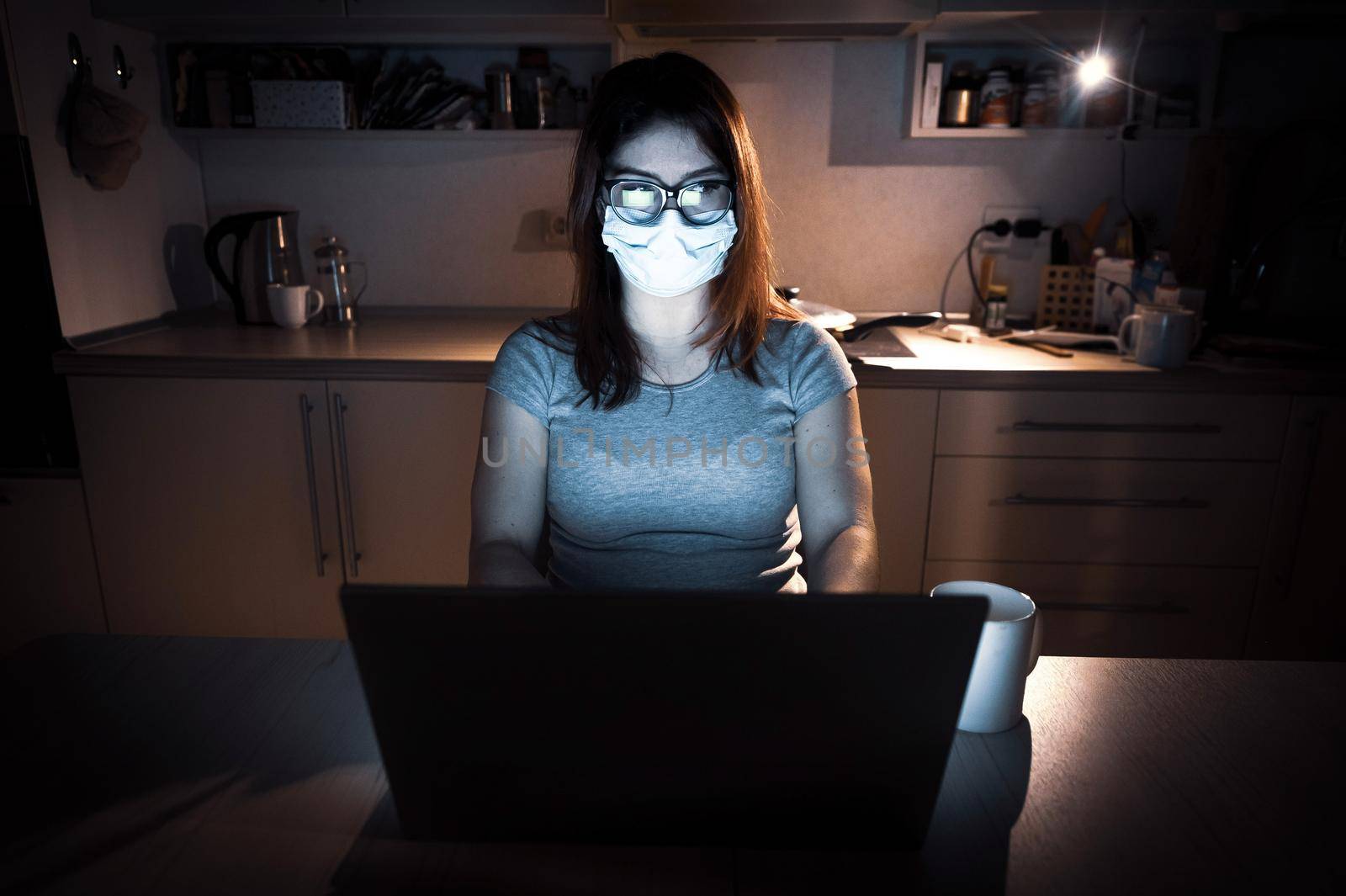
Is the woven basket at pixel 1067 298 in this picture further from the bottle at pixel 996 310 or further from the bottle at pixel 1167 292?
the bottle at pixel 1167 292

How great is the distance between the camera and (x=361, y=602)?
521 mm

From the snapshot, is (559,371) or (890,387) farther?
(890,387)

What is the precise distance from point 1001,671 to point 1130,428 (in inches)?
55.3

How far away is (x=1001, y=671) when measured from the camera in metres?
0.78

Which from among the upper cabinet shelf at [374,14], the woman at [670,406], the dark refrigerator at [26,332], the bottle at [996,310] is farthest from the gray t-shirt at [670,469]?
the dark refrigerator at [26,332]

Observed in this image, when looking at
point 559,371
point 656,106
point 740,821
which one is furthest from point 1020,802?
point 656,106

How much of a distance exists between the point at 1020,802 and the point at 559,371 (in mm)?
789

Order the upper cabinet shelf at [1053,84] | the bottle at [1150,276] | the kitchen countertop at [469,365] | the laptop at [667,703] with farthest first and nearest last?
the upper cabinet shelf at [1053,84]
the bottle at [1150,276]
the kitchen countertop at [469,365]
the laptop at [667,703]

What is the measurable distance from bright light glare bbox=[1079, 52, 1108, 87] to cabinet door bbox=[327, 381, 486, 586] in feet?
5.46

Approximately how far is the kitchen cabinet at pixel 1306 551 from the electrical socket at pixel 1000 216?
2.75 ft

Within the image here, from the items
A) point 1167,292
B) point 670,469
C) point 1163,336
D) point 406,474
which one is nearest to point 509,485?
point 670,469

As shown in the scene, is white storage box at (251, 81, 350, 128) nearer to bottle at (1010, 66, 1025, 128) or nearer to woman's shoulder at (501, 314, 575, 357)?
woman's shoulder at (501, 314, 575, 357)

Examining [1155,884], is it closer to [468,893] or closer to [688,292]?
[468,893]

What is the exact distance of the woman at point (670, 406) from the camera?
3.87 feet
